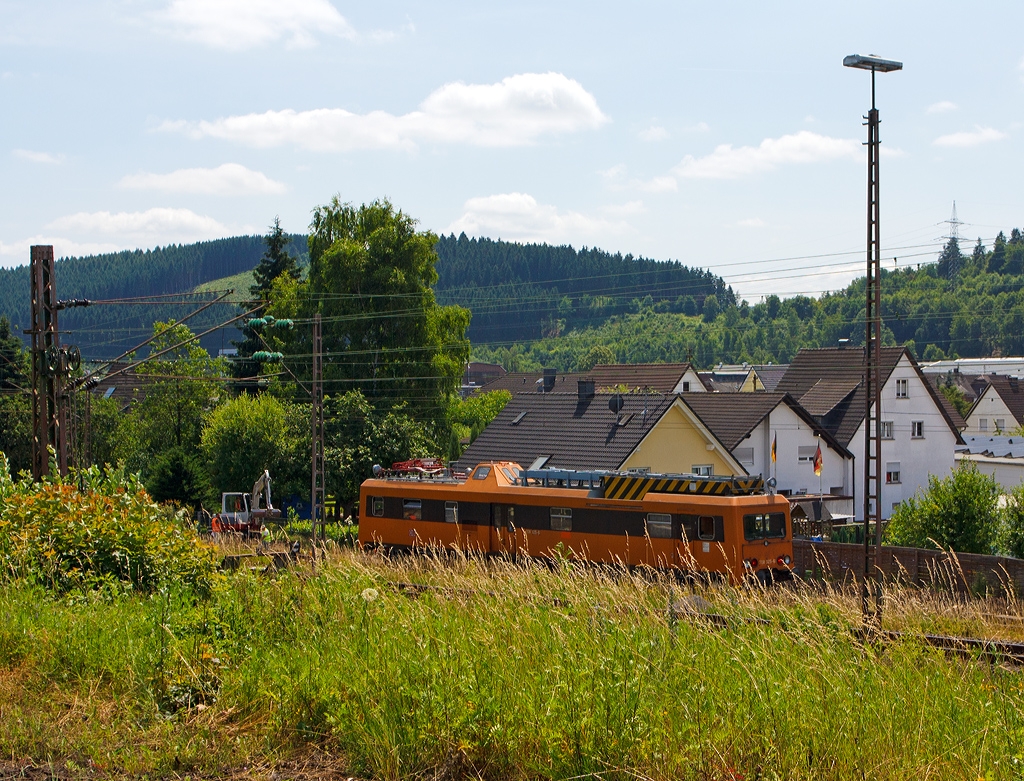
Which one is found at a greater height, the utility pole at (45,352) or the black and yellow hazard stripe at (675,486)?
the utility pole at (45,352)

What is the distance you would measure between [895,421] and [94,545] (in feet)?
138

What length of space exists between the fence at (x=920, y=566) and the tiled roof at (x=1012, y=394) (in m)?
71.2

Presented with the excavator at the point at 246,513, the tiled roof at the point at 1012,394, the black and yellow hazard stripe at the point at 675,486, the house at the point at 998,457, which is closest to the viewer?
the black and yellow hazard stripe at the point at 675,486

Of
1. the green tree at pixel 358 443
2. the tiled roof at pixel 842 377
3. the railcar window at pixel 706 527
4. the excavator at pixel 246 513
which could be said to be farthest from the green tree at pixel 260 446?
the railcar window at pixel 706 527

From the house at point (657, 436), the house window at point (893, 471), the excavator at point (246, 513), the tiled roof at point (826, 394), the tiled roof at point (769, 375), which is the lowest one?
the excavator at point (246, 513)

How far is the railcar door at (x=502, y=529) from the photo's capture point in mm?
21891

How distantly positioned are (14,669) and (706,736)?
5.15m

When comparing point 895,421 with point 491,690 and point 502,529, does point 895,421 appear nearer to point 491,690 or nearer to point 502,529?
point 502,529

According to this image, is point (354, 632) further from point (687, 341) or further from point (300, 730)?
point (687, 341)

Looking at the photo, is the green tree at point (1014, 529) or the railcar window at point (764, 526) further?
the green tree at point (1014, 529)

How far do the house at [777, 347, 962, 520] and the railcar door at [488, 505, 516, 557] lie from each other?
2556 centimetres

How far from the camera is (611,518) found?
20312mm

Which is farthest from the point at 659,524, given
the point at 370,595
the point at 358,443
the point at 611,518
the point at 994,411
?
the point at 994,411

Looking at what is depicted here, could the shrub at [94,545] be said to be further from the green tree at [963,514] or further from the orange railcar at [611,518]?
the green tree at [963,514]
